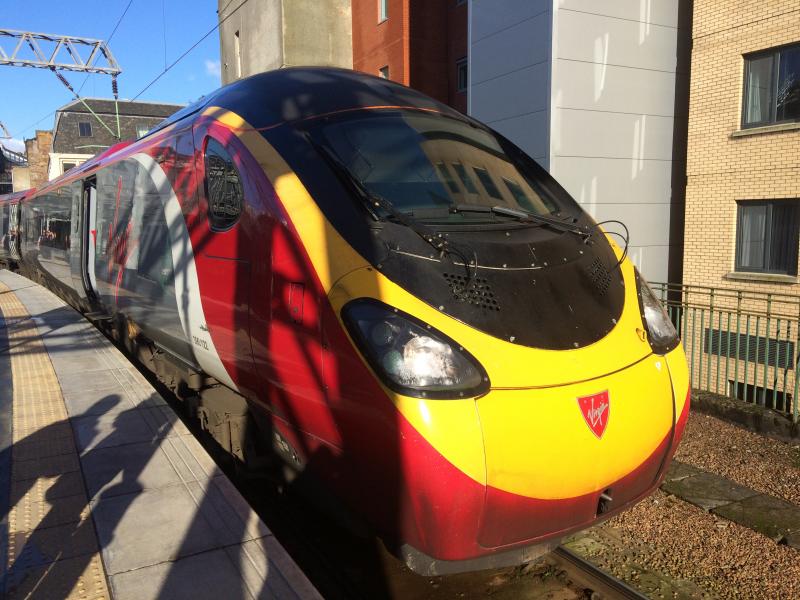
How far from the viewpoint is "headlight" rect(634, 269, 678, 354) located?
334 cm

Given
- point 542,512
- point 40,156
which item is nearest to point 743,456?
point 542,512

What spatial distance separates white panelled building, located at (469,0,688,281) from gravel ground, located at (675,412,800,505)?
21.0 feet

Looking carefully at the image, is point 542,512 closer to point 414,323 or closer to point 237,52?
point 414,323

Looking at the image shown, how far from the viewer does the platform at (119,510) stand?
294 centimetres

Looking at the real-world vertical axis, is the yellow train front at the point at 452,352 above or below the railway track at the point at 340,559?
above

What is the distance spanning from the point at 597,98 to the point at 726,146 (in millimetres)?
3109

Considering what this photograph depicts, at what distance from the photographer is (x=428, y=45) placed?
20500mm

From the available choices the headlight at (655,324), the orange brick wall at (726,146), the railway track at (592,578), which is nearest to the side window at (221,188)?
the headlight at (655,324)

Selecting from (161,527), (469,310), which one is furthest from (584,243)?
(161,527)

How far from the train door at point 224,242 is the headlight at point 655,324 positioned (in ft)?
7.12

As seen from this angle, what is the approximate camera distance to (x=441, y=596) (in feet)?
11.3

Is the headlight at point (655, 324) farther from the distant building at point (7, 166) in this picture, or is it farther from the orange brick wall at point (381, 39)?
the distant building at point (7, 166)

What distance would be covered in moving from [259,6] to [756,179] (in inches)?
776

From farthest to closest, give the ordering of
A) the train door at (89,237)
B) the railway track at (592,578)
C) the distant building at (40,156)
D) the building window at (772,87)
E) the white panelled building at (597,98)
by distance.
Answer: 1. the distant building at (40,156)
2. the building window at (772,87)
3. the white panelled building at (597,98)
4. the train door at (89,237)
5. the railway track at (592,578)
